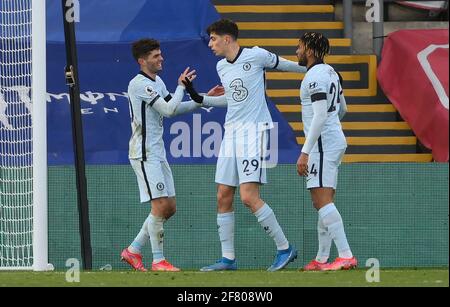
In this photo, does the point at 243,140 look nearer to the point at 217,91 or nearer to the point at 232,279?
the point at 217,91

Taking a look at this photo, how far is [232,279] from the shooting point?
978 centimetres

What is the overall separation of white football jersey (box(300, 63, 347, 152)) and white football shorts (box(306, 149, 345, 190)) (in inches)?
1.9

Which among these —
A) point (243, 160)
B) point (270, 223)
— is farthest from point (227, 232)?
point (243, 160)

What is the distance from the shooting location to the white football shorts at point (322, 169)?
10781 mm

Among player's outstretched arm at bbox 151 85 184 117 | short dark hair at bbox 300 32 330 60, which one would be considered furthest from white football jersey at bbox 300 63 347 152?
player's outstretched arm at bbox 151 85 184 117

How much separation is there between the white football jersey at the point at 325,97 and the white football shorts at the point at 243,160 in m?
0.38

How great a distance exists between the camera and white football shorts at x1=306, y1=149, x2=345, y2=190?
424 inches

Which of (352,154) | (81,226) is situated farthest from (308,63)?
(352,154)

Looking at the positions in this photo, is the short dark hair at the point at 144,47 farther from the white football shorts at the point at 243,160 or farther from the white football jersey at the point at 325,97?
the white football jersey at the point at 325,97

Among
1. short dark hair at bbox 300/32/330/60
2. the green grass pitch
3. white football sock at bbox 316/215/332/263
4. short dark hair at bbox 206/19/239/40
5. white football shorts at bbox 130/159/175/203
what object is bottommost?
the green grass pitch

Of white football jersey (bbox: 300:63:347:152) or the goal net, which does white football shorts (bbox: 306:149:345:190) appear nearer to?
white football jersey (bbox: 300:63:347:152)

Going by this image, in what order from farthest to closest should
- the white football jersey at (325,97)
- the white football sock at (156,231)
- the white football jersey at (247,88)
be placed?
the white football sock at (156,231)
the white football jersey at (247,88)
the white football jersey at (325,97)

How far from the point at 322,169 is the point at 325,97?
54 centimetres

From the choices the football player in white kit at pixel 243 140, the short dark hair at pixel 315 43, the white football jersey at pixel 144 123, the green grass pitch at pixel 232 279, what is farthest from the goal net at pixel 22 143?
the short dark hair at pixel 315 43
